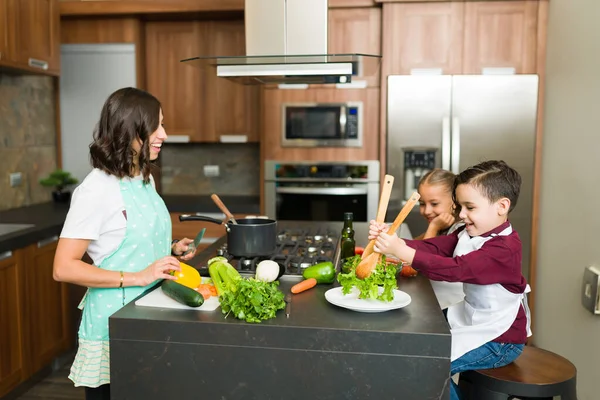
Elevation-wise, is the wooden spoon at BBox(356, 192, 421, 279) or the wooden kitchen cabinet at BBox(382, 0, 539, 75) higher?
the wooden kitchen cabinet at BBox(382, 0, 539, 75)

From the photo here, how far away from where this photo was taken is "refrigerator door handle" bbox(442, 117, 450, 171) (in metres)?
3.88

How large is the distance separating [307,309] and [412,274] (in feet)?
1.74

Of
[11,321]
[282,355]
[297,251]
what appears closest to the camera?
[282,355]

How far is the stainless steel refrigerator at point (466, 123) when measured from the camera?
12.7ft

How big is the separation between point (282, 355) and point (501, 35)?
305 centimetres

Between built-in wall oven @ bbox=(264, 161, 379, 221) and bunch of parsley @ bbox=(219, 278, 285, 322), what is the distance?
8.38 feet

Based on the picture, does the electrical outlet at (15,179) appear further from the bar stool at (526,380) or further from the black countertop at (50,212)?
the bar stool at (526,380)

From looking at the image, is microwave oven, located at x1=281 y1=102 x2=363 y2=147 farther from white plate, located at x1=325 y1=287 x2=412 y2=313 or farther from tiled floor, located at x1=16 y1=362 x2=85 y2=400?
white plate, located at x1=325 y1=287 x2=412 y2=313

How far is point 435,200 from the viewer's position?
7.59ft

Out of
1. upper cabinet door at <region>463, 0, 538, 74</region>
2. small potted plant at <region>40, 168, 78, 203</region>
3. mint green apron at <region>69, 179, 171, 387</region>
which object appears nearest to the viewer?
mint green apron at <region>69, 179, 171, 387</region>

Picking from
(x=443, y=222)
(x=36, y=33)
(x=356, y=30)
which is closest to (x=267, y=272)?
(x=443, y=222)

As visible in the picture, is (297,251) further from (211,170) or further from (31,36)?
(211,170)

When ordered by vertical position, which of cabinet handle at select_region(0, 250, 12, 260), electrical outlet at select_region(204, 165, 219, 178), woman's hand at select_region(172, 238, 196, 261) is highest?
electrical outlet at select_region(204, 165, 219, 178)

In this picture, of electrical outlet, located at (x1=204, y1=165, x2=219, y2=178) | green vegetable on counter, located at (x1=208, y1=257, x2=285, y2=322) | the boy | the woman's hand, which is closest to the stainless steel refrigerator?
electrical outlet, located at (x1=204, y1=165, x2=219, y2=178)
